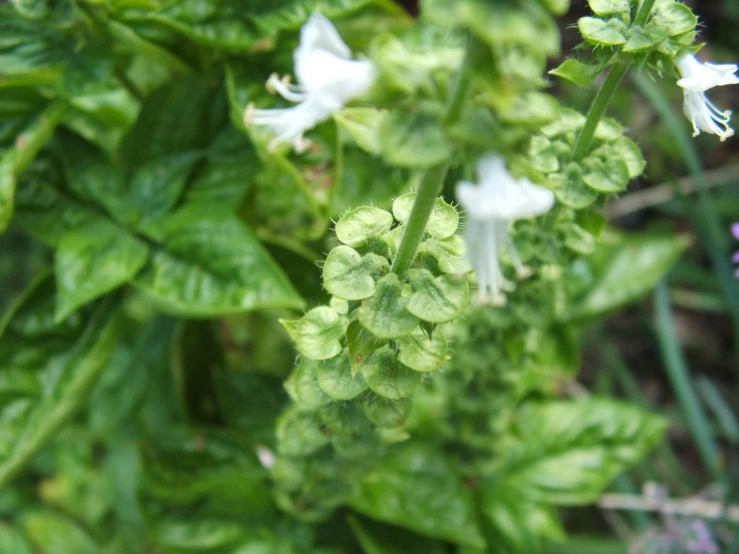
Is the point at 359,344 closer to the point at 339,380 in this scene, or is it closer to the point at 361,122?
the point at 339,380

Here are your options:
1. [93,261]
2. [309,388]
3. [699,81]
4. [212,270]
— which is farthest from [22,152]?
[699,81]

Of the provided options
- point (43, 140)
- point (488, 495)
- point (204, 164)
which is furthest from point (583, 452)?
point (43, 140)

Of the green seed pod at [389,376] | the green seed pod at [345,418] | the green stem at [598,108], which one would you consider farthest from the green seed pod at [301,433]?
the green stem at [598,108]

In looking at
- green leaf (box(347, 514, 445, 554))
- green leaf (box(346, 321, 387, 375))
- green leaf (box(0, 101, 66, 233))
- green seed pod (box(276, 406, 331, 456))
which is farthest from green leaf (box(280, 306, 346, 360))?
green leaf (box(347, 514, 445, 554))

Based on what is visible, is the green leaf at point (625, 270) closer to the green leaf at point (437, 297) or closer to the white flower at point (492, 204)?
the green leaf at point (437, 297)

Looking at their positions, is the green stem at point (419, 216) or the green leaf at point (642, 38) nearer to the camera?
the green stem at point (419, 216)
